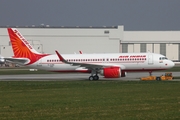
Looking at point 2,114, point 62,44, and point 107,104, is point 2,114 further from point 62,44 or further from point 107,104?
point 62,44

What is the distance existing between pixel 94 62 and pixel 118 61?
2.85 metres

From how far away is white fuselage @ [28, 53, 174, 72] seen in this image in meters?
47.3

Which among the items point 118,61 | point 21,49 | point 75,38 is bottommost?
point 118,61

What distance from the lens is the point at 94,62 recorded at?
160 feet

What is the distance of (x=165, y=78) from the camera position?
45.3 meters

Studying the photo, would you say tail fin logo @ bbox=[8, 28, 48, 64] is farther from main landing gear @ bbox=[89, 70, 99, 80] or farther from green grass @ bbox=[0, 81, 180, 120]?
green grass @ bbox=[0, 81, 180, 120]

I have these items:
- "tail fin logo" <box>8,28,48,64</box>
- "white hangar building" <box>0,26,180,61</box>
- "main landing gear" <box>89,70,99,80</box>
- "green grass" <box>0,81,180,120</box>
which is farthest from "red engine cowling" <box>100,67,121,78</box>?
"white hangar building" <box>0,26,180,61</box>

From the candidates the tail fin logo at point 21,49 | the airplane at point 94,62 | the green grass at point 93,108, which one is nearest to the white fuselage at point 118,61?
the airplane at point 94,62

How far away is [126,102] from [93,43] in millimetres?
95081

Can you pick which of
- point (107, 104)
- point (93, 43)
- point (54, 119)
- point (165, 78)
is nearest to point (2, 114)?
point (54, 119)

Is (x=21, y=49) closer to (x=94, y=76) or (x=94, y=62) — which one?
(x=94, y=62)

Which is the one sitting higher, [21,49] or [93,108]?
[21,49]

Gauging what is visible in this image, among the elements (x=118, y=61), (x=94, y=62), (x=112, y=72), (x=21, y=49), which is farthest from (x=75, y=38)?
(x=112, y=72)

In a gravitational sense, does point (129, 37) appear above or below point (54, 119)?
above
